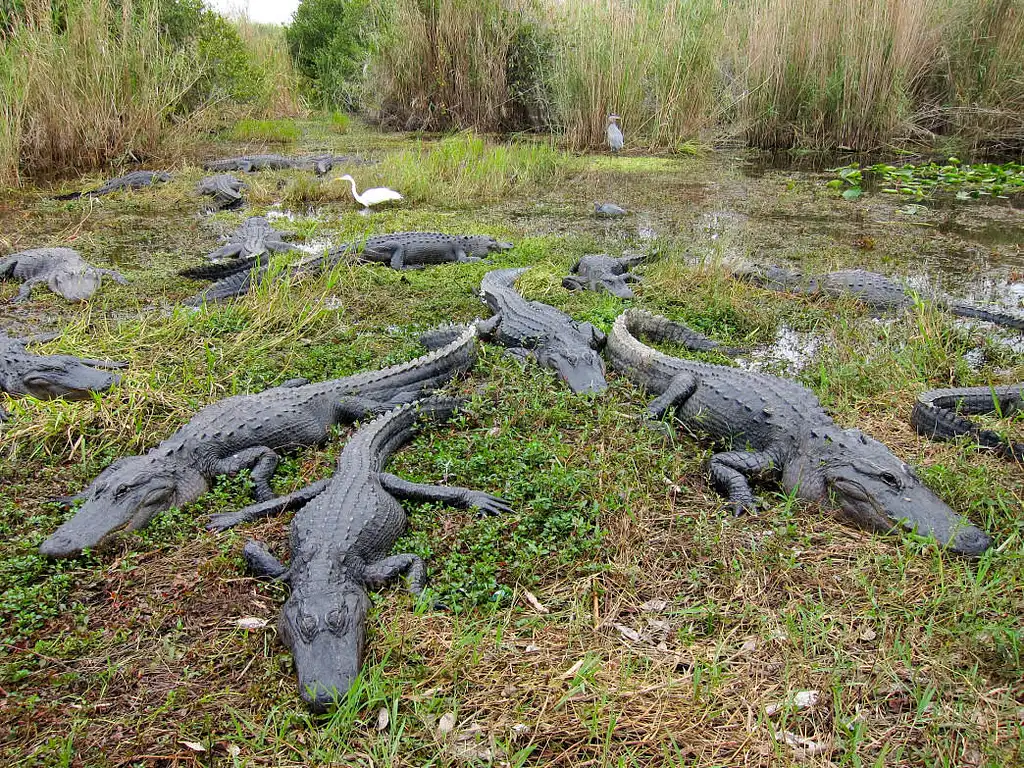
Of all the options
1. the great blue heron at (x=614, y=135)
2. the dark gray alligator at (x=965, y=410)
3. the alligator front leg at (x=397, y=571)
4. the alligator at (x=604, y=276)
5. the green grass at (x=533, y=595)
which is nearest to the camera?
the green grass at (x=533, y=595)

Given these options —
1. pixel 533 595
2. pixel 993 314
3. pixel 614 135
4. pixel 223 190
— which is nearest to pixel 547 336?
pixel 533 595

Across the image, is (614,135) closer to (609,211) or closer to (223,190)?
(609,211)

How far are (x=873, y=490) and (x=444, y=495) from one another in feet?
6.04

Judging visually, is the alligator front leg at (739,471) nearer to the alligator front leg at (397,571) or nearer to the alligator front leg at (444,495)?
the alligator front leg at (444,495)

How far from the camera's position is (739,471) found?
3.22m

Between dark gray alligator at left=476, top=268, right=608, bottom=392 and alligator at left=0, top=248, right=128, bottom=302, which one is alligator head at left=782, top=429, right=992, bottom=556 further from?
alligator at left=0, top=248, right=128, bottom=302

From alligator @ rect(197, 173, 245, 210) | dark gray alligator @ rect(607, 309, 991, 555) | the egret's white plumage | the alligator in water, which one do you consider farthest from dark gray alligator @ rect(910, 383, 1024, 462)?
alligator @ rect(197, 173, 245, 210)

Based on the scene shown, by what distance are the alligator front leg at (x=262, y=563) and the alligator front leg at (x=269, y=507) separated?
1.03 ft

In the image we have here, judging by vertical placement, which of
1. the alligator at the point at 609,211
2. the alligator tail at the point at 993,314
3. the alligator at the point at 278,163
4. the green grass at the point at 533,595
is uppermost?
the alligator at the point at 278,163

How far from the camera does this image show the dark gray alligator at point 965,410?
10.6ft

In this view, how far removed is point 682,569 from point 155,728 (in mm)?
1841

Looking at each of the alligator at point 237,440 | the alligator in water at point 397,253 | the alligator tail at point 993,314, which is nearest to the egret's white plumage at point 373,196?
the alligator in water at point 397,253

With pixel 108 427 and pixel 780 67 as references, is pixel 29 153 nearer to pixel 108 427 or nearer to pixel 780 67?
pixel 108 427

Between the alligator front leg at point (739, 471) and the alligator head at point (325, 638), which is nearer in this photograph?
the alligator head at point (325, 638)
